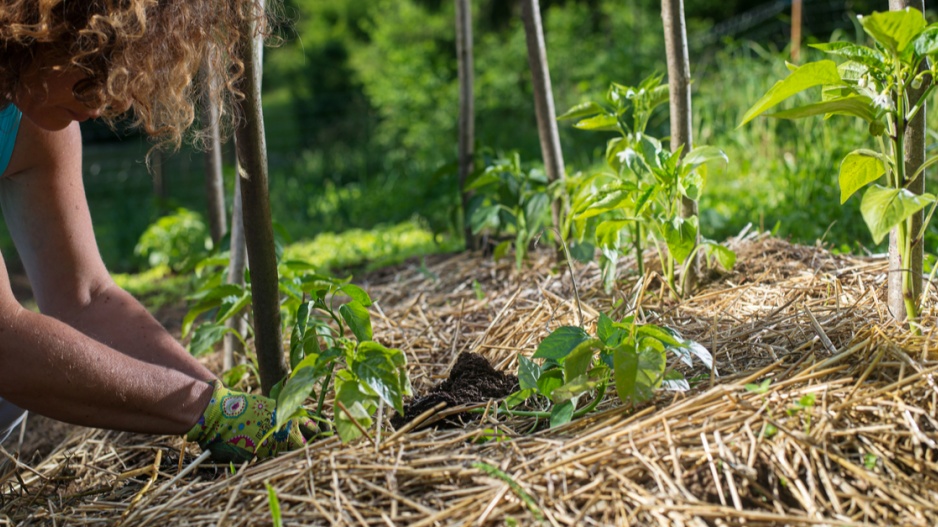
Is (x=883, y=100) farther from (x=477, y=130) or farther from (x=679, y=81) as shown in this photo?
(x=477, y=130)

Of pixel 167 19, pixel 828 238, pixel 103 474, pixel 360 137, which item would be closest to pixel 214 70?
pixel 167 19

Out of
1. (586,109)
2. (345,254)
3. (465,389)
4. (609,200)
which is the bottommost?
(345,254)

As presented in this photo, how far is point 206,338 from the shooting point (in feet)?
7.08

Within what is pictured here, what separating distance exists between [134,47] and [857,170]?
4.87 ft

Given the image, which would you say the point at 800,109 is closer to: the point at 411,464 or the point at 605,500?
the point at 605,500

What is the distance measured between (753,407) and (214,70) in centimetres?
133

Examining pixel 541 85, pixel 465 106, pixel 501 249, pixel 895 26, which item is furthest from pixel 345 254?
pixel 895 26

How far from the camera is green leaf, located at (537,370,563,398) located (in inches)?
61.6

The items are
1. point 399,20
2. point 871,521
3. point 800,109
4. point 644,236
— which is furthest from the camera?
point 399,20

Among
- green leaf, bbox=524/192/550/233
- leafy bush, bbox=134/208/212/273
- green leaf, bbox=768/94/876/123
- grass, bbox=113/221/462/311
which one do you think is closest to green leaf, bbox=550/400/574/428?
green leaf, bbox=768/94/876/123

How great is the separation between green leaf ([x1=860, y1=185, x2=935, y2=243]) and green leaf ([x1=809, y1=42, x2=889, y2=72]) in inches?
9.9

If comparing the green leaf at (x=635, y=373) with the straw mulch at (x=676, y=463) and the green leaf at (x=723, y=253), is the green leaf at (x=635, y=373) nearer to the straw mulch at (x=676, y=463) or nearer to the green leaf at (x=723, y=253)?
the straw mulch at (x=676, y=463)

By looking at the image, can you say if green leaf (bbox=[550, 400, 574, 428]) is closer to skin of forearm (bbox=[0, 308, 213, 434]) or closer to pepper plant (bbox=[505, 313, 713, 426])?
pepper plant (bbox=[505, 313, 713, 426])

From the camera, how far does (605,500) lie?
1.26 m
